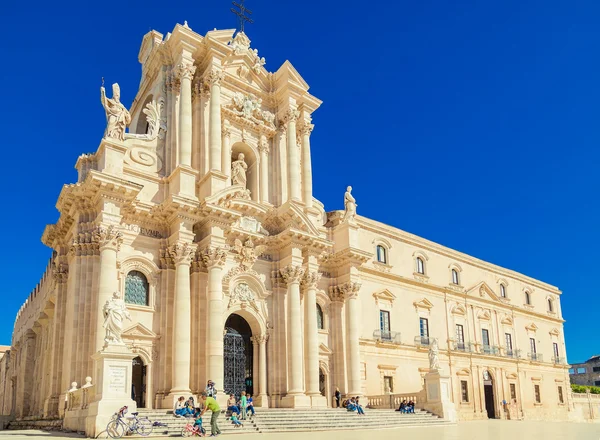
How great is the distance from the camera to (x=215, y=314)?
80.7 ft

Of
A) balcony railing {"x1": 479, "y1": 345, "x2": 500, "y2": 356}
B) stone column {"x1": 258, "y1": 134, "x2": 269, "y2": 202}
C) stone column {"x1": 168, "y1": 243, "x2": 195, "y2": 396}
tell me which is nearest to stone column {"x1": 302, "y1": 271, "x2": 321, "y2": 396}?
stone column {"x1": 258, "y1": 134, "x2": 269, "y2": 202}

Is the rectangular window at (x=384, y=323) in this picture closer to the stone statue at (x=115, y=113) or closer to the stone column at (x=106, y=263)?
the stone column at (x=106, y=263)

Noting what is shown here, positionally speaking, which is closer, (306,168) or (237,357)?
(237,357)

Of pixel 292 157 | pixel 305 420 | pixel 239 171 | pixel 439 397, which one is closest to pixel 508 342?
pixel 439 397

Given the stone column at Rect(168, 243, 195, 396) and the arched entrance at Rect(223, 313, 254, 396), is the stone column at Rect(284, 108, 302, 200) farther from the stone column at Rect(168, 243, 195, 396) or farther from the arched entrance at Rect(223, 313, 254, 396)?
the stone column at Rect(168, 243, 195, 396)

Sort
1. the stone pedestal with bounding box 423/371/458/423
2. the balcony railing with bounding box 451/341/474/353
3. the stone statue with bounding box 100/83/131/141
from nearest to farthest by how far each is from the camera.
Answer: the stone statue with bounding box 100/83/131/141 → the stone pedestal with bounding box 423/371/458/423 → the balcony railing with bounding box 451/341/474/353

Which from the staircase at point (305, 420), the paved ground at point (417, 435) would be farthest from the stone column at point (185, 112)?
the paved ground at point (417, 435)

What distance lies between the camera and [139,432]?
59.8 feet

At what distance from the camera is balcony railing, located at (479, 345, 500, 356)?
41.6 metres

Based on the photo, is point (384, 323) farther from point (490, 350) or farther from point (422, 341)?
point (490, 350)

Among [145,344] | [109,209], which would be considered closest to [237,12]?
[109,209]

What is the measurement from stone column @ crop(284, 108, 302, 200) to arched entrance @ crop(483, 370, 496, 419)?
2031 centimetres

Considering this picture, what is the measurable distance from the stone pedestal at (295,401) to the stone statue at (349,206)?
1009 cm

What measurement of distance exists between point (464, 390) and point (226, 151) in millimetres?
22534
